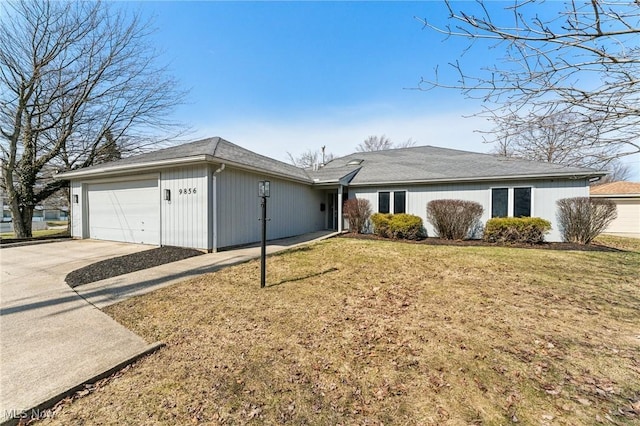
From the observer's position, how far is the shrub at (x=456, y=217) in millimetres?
10094

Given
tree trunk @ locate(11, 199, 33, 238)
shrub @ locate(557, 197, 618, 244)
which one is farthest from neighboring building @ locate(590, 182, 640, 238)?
tree trunk @ locate(11, 199, 33, 238)

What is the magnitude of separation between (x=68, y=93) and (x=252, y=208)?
43.9 ft

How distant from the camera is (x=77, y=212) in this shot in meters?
11.3

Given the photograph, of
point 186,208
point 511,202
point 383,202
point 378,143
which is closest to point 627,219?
point 511,202

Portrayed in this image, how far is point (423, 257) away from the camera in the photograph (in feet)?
24.4

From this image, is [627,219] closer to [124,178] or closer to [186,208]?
[186,208]

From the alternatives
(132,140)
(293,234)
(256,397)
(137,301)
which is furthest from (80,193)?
(256,397)

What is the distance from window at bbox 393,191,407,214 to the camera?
1201cm

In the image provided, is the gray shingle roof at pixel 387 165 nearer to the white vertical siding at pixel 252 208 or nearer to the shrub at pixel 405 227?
the white vertical siding at pixel 252 208

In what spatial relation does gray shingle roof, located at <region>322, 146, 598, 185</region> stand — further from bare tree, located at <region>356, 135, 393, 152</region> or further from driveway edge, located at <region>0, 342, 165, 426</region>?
bare tree, located at <region>356, 135, 393, 152</region>

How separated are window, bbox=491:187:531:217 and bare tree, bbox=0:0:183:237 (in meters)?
19.3

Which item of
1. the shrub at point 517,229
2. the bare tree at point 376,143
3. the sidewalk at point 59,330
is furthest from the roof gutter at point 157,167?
the bare tree at point 376,143

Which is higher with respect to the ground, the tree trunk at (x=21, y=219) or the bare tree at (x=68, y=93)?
the bare tree at (x=68, y=93)

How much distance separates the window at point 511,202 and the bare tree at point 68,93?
19264 mm
